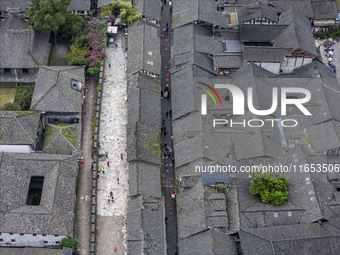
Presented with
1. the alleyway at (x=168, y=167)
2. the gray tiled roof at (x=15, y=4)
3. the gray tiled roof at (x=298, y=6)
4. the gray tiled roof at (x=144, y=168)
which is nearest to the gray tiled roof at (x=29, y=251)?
the gray tiled roof at (x=144, y=168)

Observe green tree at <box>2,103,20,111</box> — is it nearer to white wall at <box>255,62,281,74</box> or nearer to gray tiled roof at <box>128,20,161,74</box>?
gray tiled roof at <box>128,20,161,74</box>

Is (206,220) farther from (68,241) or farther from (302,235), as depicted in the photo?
(68,241)

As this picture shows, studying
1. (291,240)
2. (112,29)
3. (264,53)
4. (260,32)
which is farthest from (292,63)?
(291,240)

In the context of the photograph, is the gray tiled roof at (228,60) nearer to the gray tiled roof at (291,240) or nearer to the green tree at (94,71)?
the green tree at (94,71)

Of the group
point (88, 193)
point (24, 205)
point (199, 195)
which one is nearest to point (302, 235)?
point (199, 195)

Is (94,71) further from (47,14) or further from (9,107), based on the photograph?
(9,107)

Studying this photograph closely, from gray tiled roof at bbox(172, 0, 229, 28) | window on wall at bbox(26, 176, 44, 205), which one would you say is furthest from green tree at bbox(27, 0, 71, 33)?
window on wall at bbox(26, 176, 44, 205)
